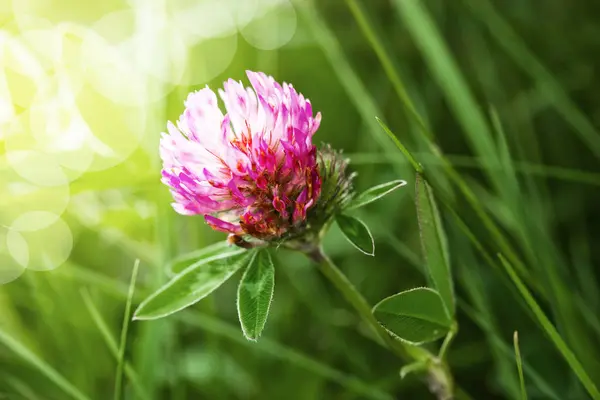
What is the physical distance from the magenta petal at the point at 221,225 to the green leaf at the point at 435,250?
139mm

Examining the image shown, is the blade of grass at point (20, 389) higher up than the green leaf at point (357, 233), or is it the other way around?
the green leaf at point (357, 233)

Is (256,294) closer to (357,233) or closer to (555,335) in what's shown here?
(357,233)

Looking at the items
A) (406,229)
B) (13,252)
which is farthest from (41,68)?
(406,229)

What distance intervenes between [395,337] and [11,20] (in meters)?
0.94

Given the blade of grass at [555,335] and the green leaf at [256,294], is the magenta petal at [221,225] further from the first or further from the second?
the blade of grass at [555,335]

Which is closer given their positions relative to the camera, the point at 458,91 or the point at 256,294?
the point at 256,294

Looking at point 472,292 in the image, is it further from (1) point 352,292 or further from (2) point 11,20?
(2) point 11,20

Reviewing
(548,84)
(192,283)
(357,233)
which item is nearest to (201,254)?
(192,283)

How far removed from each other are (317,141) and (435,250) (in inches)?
27.9

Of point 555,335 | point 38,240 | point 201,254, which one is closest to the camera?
point 555,335

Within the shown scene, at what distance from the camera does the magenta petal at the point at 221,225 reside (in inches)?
18.8

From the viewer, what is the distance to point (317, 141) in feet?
4.04

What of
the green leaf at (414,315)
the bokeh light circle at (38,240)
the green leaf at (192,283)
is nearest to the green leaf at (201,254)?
the green leaf at (192,283)

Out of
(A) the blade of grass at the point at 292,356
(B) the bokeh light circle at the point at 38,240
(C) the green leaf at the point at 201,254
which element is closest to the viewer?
(C) the green leaf at the point at 201,254
